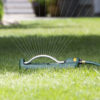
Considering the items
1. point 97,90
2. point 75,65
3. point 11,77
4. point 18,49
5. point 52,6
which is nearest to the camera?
point 97,90

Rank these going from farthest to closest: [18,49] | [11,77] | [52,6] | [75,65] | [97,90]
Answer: [52,6], [18,49], [75,65], [11,77], [97,90]

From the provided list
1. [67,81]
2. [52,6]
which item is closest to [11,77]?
[67,81]

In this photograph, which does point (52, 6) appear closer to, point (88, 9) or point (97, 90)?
point (88, 9)

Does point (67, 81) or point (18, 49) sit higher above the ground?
point (67, 81)

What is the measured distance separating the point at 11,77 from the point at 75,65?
0.69 metres

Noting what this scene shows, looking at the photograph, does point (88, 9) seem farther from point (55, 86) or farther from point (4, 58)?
point (55, 86)

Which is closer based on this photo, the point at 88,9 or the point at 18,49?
the point at 18,49

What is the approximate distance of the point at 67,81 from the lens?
3592 mm

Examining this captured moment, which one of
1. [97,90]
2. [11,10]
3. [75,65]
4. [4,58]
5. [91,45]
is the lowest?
[11,10]

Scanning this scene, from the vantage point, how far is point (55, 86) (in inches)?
134

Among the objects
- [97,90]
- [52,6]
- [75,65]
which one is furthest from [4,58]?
[52,6]

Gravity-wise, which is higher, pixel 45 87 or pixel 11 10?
pixel 45 87

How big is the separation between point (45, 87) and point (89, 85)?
1.23 feet

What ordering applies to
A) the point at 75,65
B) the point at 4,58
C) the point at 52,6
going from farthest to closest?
the point at 52,6, the point at 4,58, the point at 75,65
